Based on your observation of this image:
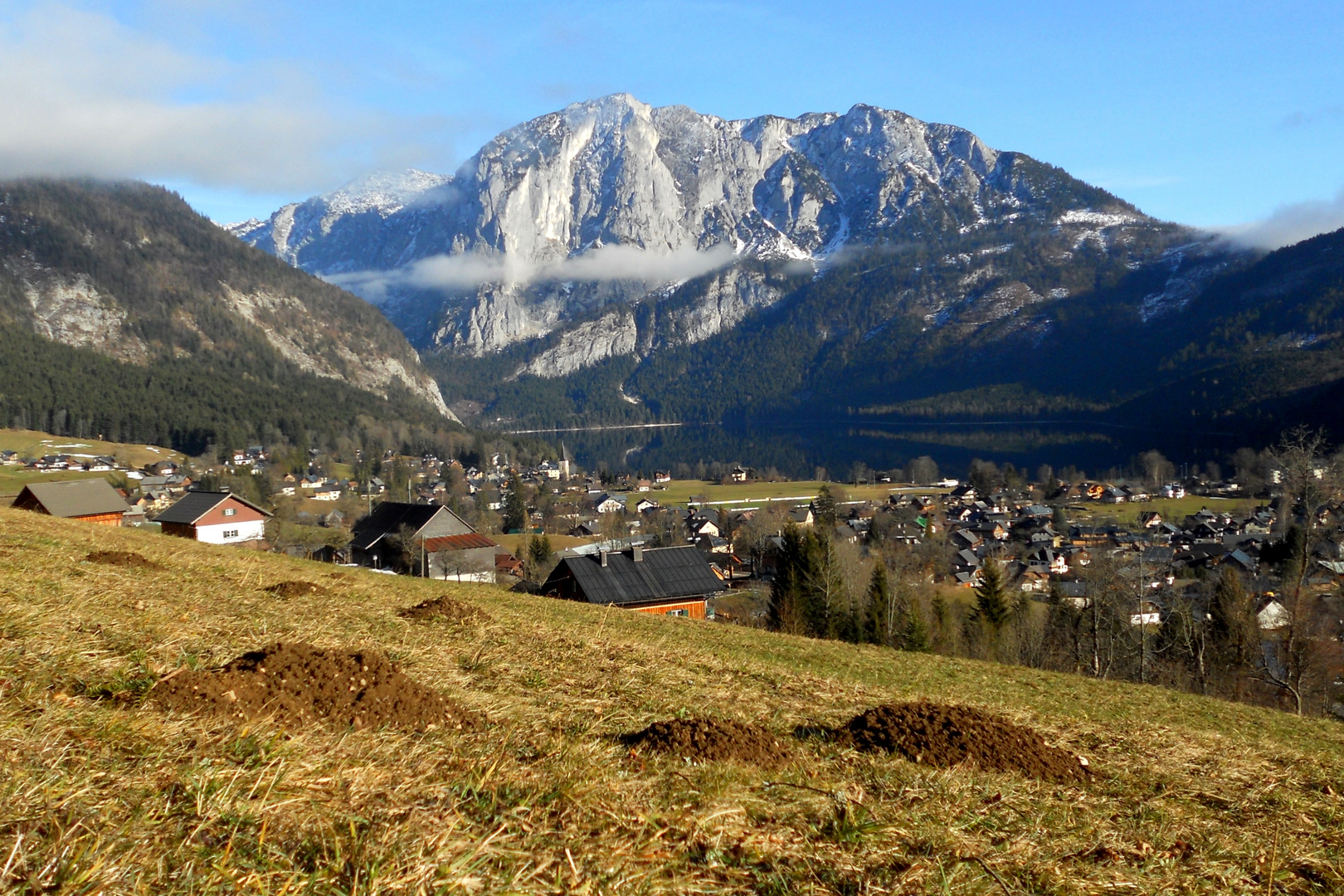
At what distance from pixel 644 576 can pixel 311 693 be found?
2851cm

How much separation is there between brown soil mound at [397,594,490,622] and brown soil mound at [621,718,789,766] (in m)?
4.96

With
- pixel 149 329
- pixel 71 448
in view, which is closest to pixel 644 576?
pixel 71 448

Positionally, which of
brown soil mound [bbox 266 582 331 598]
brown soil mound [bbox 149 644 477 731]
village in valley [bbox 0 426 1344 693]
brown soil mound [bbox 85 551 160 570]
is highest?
brown soil mound [bbox 149 644 477 731]

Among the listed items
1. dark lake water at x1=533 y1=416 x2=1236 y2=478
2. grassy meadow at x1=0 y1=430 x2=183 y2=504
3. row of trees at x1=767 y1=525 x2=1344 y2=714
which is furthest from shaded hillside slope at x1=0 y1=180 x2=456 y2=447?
row of trees at x1=767 y1=525 x2=1344 y2=714

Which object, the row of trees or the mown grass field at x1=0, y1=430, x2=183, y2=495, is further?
the mown grass field at x1=0, y1=430, x2=183, y2=495

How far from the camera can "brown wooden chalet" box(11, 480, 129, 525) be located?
113ft

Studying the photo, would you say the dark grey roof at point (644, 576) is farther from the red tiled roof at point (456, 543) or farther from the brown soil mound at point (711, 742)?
the brown soil mound at point (711, 742)

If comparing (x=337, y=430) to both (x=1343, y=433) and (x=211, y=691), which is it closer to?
(x=211, y=691)

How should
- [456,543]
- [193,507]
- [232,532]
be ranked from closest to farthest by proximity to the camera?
[193,507] → [232,532] → [456,543]

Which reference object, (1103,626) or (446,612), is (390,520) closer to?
(1103,626)

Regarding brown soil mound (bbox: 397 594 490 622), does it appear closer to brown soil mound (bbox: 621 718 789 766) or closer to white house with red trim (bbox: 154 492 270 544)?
brown soil mound (bbox: 621 718 789 766)

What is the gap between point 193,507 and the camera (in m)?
42.8

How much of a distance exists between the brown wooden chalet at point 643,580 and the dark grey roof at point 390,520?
16017 millimetres

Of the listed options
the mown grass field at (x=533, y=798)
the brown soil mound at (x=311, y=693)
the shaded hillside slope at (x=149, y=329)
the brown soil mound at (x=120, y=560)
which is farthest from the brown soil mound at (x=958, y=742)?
the shaded hillside slope at (x=149, y=329)
